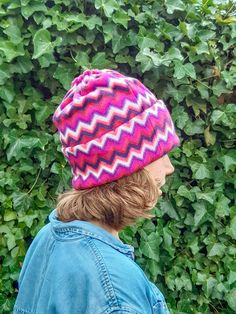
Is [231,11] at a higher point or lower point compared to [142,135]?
lower

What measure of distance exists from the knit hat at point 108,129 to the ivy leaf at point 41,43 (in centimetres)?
→ 118

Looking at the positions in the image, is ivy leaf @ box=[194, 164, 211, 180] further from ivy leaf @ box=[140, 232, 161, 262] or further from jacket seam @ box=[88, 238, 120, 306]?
jacket seam @ box=[88, 238, 120, 306]

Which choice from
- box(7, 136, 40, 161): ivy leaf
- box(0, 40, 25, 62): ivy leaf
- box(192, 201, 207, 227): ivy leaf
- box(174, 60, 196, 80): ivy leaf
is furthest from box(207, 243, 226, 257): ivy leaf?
box(0, 40, 25, 62): ivy leaf

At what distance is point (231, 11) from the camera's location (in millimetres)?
2816

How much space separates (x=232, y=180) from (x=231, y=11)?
0.94m

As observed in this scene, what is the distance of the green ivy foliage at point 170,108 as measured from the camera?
256 cm

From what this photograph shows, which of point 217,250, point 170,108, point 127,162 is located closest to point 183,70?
point 170,108

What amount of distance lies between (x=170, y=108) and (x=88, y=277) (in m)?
1.72

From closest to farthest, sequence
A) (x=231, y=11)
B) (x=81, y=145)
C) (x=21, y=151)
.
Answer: (x=81, y=145) → (x=21, y=151) → (x=231, y=11)

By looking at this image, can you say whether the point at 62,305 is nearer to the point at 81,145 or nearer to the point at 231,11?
the point at 81,145

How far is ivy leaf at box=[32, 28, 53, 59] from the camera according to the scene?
247cm

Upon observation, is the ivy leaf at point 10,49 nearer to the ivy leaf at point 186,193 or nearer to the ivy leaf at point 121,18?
the ivy leaf at point 121,18

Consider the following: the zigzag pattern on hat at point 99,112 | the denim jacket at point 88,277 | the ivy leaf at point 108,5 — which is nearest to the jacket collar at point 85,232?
the denim jacket at point 88,277

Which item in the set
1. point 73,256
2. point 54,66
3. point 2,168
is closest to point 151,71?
point 54,66
